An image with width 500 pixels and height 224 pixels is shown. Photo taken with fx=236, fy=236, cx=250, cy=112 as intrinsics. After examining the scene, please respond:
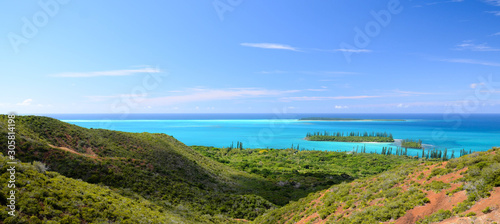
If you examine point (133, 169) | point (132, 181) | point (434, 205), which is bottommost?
point (132, 181)

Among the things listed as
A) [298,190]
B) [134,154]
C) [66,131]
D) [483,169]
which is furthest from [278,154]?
[483,169]

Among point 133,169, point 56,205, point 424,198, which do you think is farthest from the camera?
point 133,169

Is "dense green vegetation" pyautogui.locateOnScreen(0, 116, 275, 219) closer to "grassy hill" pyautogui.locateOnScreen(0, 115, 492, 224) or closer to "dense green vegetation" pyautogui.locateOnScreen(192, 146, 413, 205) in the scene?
"grassy hill" pyautogui.locateOnScreen(0, 115, 492, 224)

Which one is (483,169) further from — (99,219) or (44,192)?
(44,192)

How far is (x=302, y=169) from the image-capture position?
266 feet

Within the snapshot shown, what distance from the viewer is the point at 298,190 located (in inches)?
2040

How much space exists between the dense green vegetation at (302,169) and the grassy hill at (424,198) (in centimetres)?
1982

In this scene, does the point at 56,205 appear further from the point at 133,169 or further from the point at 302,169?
the point at 302,169

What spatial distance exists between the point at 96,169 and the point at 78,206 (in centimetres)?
1793

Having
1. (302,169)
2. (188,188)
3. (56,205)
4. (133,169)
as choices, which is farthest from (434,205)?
(302,169)

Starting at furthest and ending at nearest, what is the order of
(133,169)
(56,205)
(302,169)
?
(302,169) → (133,169) → (56,205)

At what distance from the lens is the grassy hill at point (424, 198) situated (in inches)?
562

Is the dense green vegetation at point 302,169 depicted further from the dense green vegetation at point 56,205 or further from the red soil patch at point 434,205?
the red soil patch at point 434,205

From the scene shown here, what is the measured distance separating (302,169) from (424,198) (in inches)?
2566
